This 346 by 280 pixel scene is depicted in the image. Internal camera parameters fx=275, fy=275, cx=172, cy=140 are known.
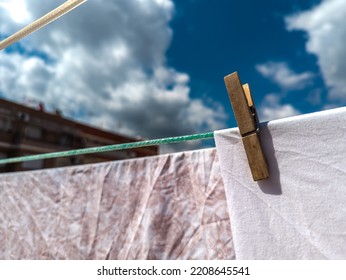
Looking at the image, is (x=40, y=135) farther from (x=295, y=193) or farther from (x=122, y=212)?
(x=295, y=193)

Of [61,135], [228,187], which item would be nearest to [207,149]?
[228,187]

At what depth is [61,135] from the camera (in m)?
21.0

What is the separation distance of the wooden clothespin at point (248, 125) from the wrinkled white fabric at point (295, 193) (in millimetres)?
46

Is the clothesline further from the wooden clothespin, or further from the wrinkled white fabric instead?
the wrinkled white fabric

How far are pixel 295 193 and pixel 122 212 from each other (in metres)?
0.73

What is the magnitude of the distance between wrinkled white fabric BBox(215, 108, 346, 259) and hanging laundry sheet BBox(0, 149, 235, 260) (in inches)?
6.6

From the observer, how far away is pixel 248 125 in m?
0.78

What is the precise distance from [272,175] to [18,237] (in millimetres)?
1341

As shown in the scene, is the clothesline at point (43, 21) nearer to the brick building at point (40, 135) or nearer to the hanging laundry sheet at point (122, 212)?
the hanging laundry sheet at point (122, 212)

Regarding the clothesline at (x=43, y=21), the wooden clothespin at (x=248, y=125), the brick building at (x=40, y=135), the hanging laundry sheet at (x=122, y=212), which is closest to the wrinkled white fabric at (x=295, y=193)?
the wooden clothespin at (x=248, y=125)

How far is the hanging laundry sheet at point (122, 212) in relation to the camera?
3.37ft

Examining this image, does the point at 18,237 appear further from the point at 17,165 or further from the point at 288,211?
the point at 17,165

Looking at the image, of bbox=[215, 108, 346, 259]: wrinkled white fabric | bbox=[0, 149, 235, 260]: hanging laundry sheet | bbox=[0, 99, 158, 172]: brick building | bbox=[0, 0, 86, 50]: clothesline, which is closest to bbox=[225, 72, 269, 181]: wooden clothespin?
bbox=[215, 108, 346, 259]: wrinkled white fabric
